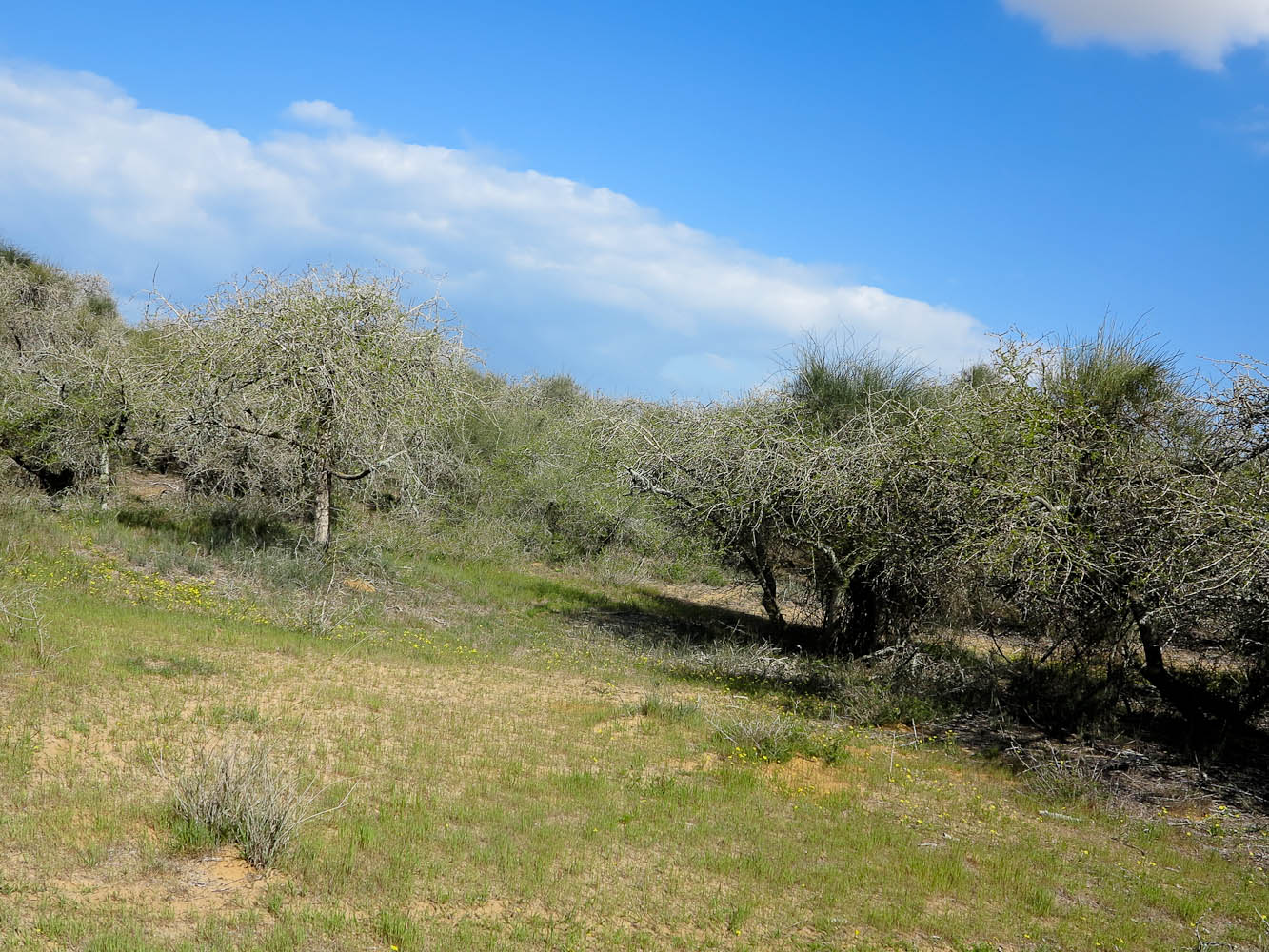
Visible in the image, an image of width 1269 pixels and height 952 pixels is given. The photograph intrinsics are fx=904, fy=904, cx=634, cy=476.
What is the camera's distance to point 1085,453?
10148 millimetres

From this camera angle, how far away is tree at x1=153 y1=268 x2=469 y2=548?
15.3m

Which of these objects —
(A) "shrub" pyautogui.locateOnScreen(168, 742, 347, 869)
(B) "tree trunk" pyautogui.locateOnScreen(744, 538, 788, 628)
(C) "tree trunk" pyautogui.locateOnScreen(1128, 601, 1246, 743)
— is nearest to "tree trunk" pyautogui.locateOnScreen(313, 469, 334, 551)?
(B) "tree trunk" pyautogui.locateOnScreen(744, 538, 788, 628)

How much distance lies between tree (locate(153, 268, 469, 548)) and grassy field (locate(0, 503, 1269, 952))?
14.2 ft

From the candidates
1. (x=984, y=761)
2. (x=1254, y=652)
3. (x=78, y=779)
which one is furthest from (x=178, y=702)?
(x=1254, y=652)

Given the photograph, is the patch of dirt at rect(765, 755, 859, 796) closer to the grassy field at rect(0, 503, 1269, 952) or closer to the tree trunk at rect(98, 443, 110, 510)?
the grassy field at rect(0, 503, 1269, 952)

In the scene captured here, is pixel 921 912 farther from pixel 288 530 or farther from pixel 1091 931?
pixel 288 530

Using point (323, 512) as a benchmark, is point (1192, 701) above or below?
below

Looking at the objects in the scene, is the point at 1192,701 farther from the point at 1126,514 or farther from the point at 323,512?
the point at 323,512

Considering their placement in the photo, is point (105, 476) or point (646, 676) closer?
point (646, 676)

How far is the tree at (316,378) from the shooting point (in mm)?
15344

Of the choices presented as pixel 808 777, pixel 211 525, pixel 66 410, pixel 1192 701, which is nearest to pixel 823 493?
pixel 808 777

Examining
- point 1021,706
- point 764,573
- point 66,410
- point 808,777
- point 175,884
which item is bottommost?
point 175,884

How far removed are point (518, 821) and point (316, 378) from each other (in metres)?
10.8

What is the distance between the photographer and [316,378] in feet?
50.6
